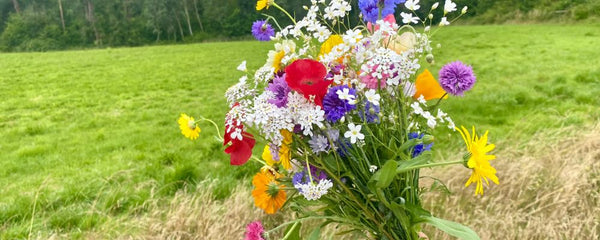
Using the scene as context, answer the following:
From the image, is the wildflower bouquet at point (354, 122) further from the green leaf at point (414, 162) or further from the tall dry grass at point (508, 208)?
the tall dry grass at point (508, 208)

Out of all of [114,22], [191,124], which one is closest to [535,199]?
[191,124]

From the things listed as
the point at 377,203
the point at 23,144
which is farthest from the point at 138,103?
the point at 377,203

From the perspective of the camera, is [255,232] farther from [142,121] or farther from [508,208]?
[142,121]

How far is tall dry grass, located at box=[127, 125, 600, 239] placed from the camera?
225 centimetres

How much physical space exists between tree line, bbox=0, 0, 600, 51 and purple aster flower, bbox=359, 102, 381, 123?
96.9 feet

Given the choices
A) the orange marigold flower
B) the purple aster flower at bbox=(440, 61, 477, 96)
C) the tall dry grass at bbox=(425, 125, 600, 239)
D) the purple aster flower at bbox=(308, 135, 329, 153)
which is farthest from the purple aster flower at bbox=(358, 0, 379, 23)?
the tall dry grass at bbox=(425, 125, 600, 239)

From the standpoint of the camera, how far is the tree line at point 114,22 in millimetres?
33500

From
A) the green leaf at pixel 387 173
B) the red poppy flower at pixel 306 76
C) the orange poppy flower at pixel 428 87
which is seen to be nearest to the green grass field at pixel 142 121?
the orange poppy flower at pixel 428 87

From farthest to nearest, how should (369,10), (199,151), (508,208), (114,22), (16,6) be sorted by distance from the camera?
(16,6) < (114,22) < (199,151) < (508,208) < (369,10)

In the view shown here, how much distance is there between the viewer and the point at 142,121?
6883mm

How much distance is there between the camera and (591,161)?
2.69 m

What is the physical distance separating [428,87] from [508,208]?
1.73m

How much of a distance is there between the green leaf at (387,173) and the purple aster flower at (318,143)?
121 mm

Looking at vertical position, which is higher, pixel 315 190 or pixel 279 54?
pixel 279 54
